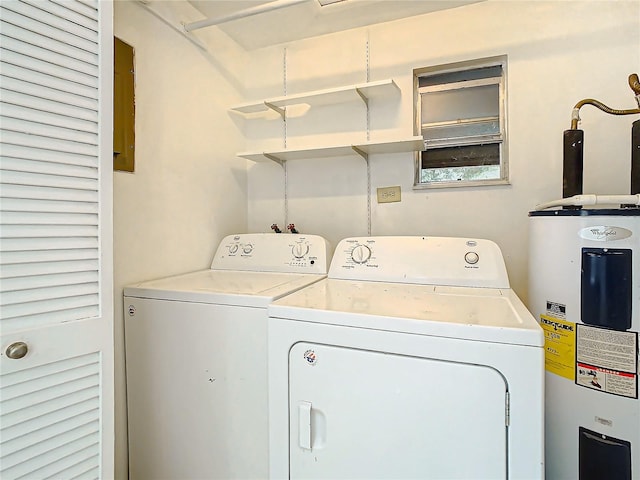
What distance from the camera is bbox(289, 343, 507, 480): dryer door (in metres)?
0.93

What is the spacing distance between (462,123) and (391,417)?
5.26 feet

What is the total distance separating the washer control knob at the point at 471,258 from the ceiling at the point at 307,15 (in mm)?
1396

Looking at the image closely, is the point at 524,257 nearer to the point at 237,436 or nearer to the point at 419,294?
the point at 419,294

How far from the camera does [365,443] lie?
105cm

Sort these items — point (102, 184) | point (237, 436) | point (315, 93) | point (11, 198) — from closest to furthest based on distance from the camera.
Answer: point (11, 198) → point (102, 184) → point (237, 436) → point (315, 93)

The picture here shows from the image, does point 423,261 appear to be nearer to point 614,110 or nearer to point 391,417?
point 391,417

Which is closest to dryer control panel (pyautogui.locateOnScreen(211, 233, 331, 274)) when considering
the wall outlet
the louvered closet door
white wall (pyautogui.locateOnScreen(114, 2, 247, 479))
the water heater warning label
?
white wall (pyautogui.locateOnScreen(114, 2, 247, 479))

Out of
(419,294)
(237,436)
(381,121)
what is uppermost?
(381,121)

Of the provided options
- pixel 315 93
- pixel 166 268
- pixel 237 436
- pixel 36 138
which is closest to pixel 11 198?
pixel 36 138

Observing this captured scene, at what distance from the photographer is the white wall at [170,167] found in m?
1.53

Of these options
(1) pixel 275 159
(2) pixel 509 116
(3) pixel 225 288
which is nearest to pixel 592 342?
(2) pixel 509 116

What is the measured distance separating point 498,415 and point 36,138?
136cm

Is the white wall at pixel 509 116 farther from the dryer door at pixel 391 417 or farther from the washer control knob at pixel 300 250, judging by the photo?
the dryer door at pixel 391 417

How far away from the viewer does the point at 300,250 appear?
189 cm
